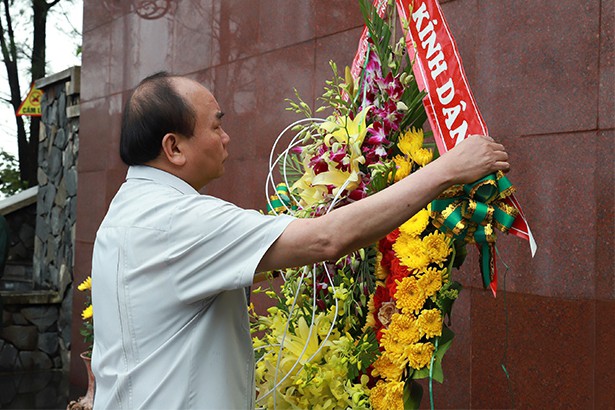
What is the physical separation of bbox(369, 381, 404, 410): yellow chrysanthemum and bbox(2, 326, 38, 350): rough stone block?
743 centimetres

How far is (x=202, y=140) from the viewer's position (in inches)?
80.5

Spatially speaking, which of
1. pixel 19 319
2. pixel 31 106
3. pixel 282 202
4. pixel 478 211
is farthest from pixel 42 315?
pixel 478 211

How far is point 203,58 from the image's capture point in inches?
241

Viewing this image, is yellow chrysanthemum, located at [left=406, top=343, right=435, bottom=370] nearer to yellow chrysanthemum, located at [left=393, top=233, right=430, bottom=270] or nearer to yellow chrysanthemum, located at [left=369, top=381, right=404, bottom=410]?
yellow chrysanthemum, located at [left=369, top=381, right=404, bottom=410]

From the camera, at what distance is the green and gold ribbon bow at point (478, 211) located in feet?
6.45

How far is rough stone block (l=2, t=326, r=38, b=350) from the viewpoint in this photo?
29.2 ft

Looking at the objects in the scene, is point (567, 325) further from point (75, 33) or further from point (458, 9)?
point (75, 33)

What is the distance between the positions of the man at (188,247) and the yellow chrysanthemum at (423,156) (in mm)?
309

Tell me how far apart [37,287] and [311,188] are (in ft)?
27.1

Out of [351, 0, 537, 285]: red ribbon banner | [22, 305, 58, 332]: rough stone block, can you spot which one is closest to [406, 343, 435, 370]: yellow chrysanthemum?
[351, 0, 537, 285]: red ribbon banner

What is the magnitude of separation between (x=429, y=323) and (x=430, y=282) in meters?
0.10

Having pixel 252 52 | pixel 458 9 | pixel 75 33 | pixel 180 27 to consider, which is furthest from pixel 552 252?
pixel 75 33

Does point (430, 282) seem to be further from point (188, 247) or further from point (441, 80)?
point (188, 247)

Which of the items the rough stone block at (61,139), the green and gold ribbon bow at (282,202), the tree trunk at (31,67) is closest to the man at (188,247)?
the green and gold ribbon bow at (282,202)
